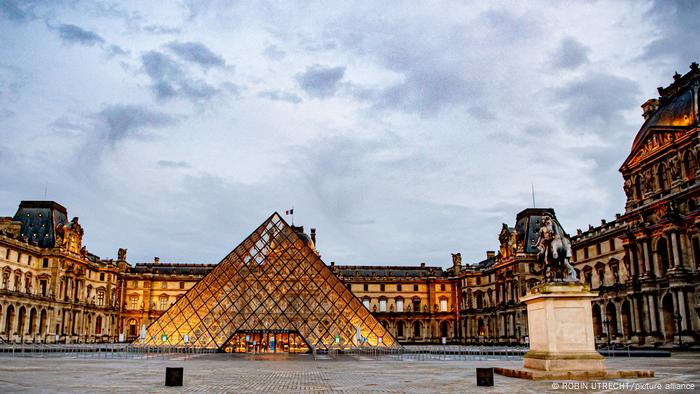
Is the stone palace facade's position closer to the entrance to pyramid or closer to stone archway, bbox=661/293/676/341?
stone archway, bbox=661/293/676/341

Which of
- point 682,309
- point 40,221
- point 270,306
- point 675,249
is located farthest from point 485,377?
point 40,221

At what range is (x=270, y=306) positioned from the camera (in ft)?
103

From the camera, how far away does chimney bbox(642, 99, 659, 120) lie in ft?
136

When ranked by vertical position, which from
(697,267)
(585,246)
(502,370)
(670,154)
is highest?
(670,154)

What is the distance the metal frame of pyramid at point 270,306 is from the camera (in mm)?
30469

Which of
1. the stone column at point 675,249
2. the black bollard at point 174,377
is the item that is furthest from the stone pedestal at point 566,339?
the stone column at point 675,249

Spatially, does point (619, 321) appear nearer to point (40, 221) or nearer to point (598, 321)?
point (598, 321)

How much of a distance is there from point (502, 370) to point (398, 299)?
6169 cm

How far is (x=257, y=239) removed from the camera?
34000mm

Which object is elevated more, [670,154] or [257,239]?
Result: [670,154]

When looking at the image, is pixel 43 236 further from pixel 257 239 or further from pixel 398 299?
pixel 398 299

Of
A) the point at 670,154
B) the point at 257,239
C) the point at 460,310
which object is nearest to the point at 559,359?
the point at 257,239

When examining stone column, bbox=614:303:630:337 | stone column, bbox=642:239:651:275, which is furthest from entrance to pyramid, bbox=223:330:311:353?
stone column, bbox=614:303:630:337

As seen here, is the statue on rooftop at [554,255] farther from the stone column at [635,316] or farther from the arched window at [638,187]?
the arched window at [638,187]
